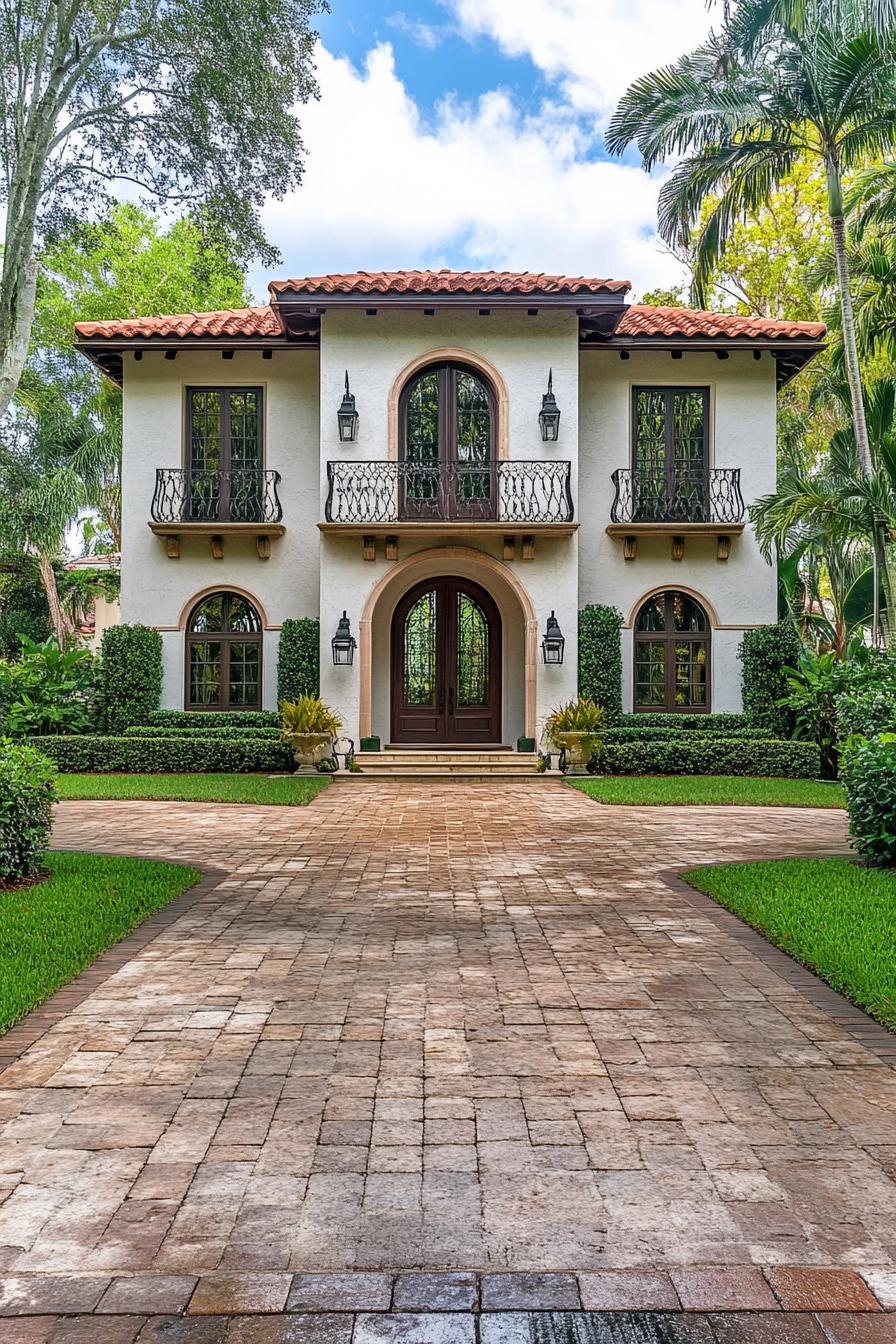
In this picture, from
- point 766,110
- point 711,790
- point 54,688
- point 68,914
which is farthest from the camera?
point 54,688

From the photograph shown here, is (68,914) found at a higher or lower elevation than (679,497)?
lower

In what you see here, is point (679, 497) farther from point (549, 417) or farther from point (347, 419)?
point (347, 419)

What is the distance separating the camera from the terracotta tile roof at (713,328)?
1733 centimetres

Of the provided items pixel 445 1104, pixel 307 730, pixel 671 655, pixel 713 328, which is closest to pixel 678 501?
pixel 671 655

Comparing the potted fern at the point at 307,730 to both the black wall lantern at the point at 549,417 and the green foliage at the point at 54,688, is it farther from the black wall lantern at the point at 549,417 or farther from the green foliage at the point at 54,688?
the black wall lantern at the point at 549,417

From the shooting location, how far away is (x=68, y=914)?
6.36 metres

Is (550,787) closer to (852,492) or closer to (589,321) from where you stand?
(852,492)

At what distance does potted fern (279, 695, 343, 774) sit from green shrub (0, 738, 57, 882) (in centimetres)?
810

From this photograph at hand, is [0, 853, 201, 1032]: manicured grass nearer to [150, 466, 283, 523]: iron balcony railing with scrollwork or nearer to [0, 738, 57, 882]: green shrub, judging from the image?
[0, 738, 57, 882]: green shrub

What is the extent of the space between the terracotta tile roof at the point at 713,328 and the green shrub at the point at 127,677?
399 inches

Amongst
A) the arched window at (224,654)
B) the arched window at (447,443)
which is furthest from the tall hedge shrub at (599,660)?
the arched window at (224,654)

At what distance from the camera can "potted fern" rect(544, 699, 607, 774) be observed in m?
16.0

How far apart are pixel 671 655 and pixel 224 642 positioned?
821 centimetres

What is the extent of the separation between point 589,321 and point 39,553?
643 inches
